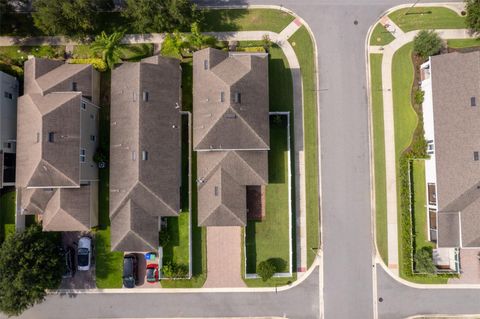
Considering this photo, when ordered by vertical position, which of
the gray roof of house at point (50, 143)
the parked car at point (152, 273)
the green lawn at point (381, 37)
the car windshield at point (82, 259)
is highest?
the green lawn at point (381, 37)

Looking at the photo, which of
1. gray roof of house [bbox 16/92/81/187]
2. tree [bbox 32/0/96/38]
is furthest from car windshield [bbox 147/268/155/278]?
tree [bbox 32/0/96/38]

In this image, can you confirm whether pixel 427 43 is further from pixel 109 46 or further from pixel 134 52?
pixel 109 46

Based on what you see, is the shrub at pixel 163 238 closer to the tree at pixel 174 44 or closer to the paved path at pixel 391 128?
the tree at pixel 174 44

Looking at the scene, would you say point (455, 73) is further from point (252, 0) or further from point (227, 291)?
point (227, 291)

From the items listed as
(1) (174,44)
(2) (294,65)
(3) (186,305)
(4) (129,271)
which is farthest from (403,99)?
(4) (129,271)

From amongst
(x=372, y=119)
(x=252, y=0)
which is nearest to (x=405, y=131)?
(x=372, y=119)

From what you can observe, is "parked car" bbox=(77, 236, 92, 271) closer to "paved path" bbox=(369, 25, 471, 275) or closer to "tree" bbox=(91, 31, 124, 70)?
"tree" bbox=(91, 31, 124, 70)

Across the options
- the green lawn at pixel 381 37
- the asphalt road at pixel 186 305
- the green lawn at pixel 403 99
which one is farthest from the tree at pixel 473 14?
the asphalt road at pixel 186 305
